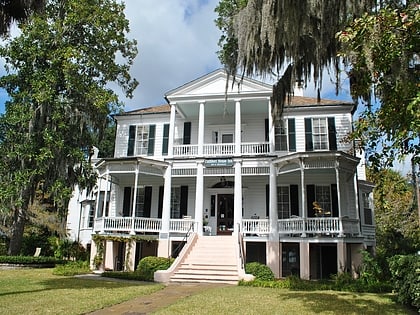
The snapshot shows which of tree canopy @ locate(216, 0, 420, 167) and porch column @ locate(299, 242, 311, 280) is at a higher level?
tree canopy @ locate(216, 0, 420, 167)

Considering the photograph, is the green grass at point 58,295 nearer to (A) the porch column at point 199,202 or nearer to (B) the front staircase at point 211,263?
(B) the front staircase at point 211,263

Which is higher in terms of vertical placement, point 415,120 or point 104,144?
point 104,144

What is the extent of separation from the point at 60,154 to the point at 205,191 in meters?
7.62

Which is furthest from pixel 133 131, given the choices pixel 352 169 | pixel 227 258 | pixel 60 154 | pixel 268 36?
pixel 268 36

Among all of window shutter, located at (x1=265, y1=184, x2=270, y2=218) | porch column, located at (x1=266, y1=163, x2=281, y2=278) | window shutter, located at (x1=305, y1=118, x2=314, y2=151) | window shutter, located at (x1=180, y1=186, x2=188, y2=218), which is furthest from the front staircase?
window shutter, located at (x1=305, y1=118, x2=314, y2=151)

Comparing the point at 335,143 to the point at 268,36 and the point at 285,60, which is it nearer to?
the point at 285,60

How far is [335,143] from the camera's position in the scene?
18250 millimetres

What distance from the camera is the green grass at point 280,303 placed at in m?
7.97

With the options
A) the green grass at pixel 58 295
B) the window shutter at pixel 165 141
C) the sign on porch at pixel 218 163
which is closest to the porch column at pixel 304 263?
Answer: the sign on porch at pixel 218 163

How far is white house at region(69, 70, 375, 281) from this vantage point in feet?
52.4

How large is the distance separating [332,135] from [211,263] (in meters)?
8.81

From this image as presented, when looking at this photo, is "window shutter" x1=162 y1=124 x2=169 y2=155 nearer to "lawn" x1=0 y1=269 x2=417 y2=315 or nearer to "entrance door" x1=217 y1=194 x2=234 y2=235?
"entrance door" x1=217 y1=194 x2=234 y2=235

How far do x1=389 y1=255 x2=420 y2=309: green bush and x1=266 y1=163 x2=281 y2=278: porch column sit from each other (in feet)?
21.9

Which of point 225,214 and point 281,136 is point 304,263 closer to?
point 225,214
